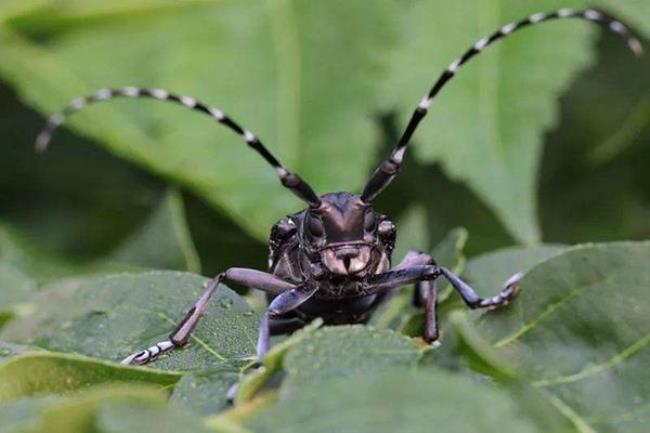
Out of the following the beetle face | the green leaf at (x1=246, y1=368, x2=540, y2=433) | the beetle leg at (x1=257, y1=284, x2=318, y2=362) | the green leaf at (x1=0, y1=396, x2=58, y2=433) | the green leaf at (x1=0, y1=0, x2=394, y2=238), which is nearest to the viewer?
the green leaf at (x1=246, y1=368, x2=540, y2=433)

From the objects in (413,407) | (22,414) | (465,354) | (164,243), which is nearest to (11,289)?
(164,243)

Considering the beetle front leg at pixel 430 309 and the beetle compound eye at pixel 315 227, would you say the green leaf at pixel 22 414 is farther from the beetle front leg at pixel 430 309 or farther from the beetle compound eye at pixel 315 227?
the beetle compound eye at pixel 315 227

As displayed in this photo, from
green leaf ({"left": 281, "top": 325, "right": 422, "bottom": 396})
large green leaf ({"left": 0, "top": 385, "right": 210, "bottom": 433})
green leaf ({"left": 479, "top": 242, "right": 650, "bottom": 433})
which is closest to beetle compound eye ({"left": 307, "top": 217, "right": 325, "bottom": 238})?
green leaf ({"left": 479, "top": 242, "right": 650, "bottom": 433})

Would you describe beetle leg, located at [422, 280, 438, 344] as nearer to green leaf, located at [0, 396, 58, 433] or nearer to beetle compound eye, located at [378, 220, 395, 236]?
beetle compound eye, located at [378, 220, 395, 236]

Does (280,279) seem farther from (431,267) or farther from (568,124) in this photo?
(568,124)

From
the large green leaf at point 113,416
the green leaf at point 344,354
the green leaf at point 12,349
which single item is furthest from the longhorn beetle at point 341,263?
the large green leaf at point 113,416

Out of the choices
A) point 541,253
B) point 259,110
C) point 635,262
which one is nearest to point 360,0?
point 259,110

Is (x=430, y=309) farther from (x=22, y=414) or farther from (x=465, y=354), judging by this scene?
(x=22, y=414)
